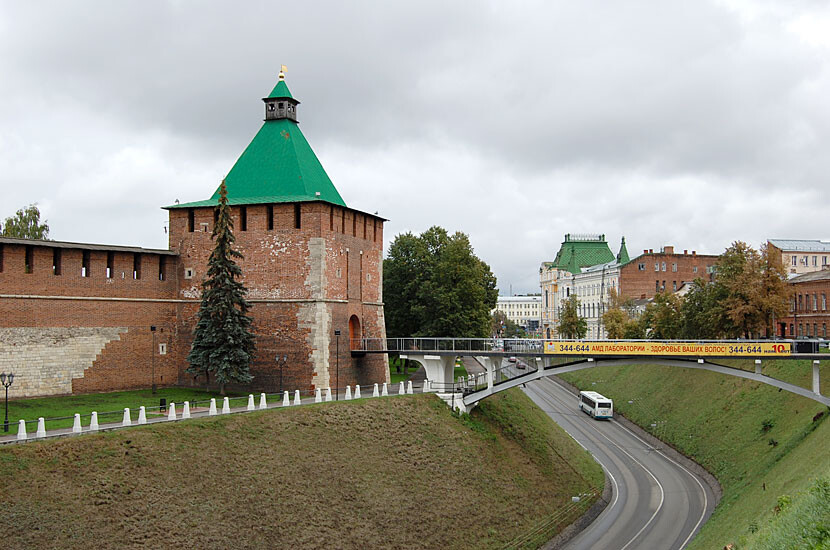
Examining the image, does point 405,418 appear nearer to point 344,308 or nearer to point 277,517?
point 344,308

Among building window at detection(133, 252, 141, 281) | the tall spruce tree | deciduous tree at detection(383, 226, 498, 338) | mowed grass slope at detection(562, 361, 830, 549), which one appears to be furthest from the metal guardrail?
building window at detection(133, 252, 141, 281)

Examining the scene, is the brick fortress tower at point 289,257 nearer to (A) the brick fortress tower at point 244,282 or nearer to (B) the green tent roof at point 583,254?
(A) the brick fortress tower at point 244,282

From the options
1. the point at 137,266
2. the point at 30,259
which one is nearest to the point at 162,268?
the point at 137,266

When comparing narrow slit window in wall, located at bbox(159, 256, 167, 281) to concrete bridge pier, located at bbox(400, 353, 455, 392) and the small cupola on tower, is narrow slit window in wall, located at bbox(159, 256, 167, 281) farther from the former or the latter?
concrete bridge pier, located at bbox(400, 353, 455, 392)

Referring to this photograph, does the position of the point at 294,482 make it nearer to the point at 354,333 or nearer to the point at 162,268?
the point at 354,333

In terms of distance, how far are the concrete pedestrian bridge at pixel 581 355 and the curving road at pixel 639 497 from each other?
5332 millimetres

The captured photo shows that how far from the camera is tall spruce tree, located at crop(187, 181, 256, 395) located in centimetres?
2942

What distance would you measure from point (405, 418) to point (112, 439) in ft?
38.6

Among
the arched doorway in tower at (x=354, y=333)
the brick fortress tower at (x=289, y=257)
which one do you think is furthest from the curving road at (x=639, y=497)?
the arched doorway in tower at (x=354, y=333)

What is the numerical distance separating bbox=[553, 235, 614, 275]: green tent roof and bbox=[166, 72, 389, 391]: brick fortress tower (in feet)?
189

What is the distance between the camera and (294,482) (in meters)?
21.6

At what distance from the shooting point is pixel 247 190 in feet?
113

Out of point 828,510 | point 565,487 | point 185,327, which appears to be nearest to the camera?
point 828,510

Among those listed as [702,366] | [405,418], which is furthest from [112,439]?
[702,366]
